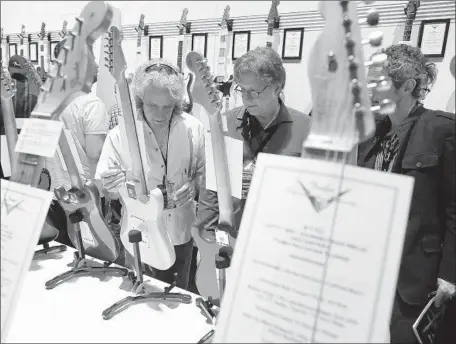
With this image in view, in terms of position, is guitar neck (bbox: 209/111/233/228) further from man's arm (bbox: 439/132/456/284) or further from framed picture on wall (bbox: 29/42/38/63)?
framed picture on wall (bbox: 29/42/38/63)

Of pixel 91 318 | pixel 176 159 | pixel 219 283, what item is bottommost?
pixel 91 318

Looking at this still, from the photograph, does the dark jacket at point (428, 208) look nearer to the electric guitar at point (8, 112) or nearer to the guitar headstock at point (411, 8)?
the guitar headstock at point (411, 8)

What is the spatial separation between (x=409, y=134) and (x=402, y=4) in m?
0.97

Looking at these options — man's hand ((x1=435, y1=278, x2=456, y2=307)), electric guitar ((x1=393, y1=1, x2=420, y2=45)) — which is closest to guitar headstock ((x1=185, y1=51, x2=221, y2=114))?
man's hand ((x1=435, y1=278, x2=456, y2=307))

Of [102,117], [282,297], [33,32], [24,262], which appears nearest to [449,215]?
[282,297]

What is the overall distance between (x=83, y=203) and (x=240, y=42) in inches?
60.9

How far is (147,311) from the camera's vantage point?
3.28 feet

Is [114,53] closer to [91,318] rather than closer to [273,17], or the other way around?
[91,318]

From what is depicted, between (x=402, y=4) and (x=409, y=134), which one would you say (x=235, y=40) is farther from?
(x=409, y=134)

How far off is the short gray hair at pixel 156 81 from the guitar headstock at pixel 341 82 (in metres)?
0.67

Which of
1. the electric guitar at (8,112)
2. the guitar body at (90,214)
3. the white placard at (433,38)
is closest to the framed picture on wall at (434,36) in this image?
the white placard at (433,38)

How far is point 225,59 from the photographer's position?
7.74 feet

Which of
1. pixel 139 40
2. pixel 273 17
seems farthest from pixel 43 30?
pixel 273 17

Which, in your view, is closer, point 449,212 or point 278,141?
point 449,212
